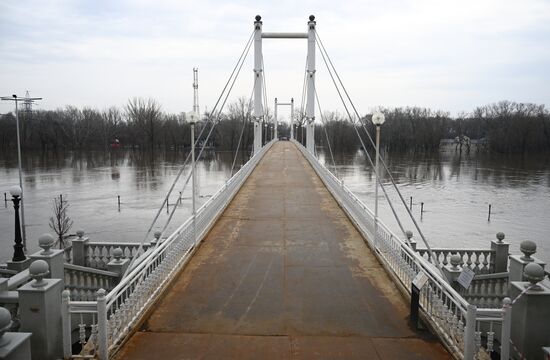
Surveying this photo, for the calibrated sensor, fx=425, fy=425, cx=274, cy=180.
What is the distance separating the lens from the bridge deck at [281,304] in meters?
5.67

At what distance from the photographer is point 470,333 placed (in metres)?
5.12

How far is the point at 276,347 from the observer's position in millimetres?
5695

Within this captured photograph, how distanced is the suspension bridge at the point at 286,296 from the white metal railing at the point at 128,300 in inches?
0.8

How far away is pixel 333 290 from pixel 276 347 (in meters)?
2.31

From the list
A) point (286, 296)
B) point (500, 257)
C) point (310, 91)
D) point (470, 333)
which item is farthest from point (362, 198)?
point (470, 333)

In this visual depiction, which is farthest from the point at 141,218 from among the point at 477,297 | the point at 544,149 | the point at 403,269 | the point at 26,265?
the point at 544,149

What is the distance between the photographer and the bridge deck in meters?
5.67

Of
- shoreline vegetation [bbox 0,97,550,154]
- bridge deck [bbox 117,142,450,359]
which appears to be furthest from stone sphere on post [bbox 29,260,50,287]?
shoreline vegetation [bbox 0,97,550,154]

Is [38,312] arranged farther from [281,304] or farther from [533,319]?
[533,319]

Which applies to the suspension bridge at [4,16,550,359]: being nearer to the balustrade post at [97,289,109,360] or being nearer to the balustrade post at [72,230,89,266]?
the balustrade post at [97,289,109,360]

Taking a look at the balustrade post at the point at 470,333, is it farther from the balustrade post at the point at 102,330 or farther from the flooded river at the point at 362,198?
the flooded river at the point at 362,198

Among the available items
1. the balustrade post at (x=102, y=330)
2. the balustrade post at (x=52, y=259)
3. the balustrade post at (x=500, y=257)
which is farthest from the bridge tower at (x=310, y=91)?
the balustrade post at (x=102, y=330)

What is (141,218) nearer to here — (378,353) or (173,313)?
(173,313)

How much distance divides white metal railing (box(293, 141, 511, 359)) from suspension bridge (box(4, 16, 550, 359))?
0.06ft
